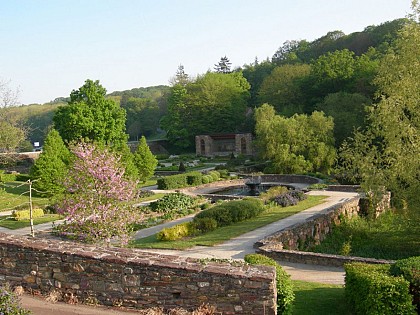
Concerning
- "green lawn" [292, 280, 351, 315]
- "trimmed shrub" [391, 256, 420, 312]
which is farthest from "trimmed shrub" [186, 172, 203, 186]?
"trimmed shrub" [391, 256, 420, 312]

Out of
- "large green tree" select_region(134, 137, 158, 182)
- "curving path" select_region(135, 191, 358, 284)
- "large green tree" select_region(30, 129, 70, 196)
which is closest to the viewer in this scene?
"curving path" select_region(135, 191, 358, 284)

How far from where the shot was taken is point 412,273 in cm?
780

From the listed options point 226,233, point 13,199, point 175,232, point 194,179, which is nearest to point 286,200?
point 226,233

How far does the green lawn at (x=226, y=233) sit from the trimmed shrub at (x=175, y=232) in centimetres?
28

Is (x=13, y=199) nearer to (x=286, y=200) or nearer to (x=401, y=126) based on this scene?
(x=286, y=200)

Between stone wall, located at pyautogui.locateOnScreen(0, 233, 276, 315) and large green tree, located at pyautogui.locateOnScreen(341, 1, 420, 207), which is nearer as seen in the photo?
stone wall, located at pyautogui.locateOnScreen(0, 233, 276, 315)

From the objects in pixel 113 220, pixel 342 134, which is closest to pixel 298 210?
pixel 113 220

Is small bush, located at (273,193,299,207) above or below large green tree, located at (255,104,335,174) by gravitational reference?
below

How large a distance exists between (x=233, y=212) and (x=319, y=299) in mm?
10383

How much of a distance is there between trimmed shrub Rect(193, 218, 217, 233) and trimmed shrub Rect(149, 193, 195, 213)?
4.84 metres

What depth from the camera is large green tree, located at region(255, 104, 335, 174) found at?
3662cm

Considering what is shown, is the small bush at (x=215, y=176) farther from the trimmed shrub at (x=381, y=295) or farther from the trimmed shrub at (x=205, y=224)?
the trimmed shrub at (x=381, y=295)

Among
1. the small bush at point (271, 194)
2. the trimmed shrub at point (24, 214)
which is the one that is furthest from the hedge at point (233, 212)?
the trimmed shrub at point (24, 214)

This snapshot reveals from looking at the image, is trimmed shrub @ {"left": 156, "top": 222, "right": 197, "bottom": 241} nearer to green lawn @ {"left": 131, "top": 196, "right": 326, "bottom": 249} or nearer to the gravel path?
green lawn @ {"left": 131, "top": 196, "right": 326, "bottom": 249}
